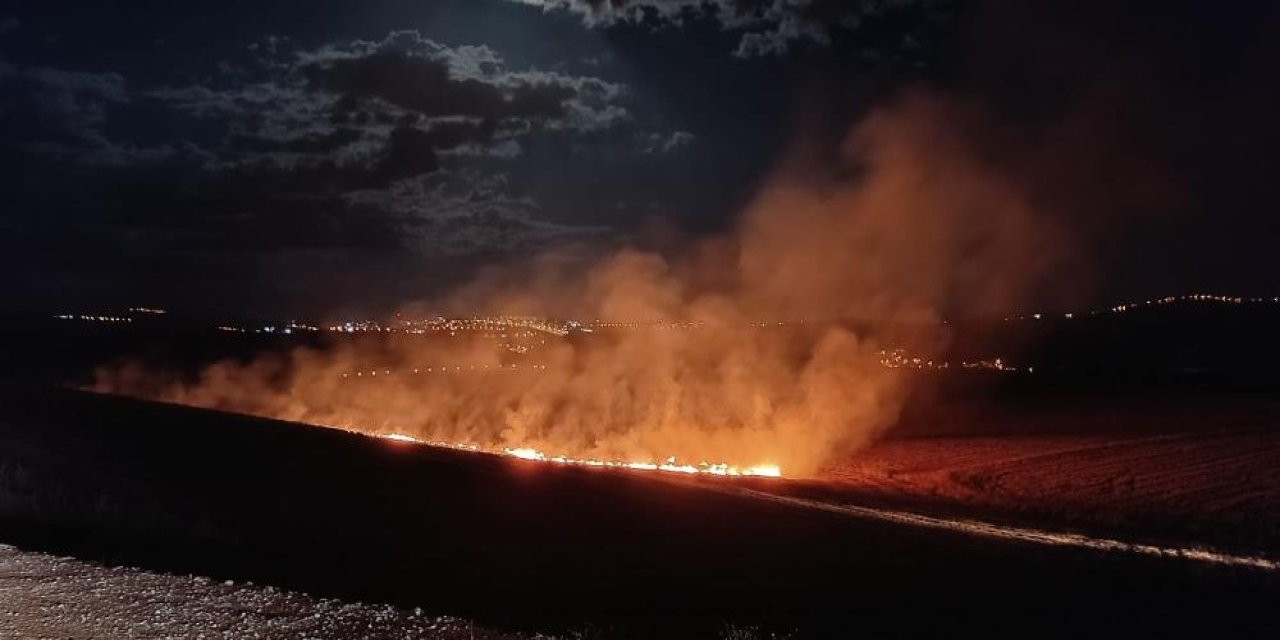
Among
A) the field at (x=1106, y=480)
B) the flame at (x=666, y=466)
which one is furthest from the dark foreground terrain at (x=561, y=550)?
the field at (x=1106, y=480)

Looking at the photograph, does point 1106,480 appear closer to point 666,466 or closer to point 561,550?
point 666,466

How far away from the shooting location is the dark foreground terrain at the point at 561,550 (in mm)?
12023

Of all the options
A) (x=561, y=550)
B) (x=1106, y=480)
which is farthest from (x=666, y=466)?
(x=1106, y=480)

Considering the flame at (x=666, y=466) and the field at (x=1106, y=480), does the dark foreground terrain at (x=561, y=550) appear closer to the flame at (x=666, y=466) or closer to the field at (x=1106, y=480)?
the flame at (x=666, y=466)

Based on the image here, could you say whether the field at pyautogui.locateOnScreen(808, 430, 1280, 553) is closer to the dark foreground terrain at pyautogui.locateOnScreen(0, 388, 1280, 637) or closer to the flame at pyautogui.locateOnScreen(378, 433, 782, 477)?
the flame at pyautogui.locateOnScreen(378, 433, 782, 477)

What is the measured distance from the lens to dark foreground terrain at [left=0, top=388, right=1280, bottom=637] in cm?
1202

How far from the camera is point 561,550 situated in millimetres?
14930

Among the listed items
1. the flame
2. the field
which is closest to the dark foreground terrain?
the flame

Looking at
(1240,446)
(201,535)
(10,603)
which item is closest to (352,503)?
(201,535)

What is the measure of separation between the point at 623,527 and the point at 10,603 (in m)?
10.00

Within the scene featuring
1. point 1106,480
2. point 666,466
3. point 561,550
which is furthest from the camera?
point 666,466

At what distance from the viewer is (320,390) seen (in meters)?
46.3

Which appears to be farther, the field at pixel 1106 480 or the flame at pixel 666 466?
the flame at pixel 666 466

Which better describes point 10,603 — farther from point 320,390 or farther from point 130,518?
point 320,390
